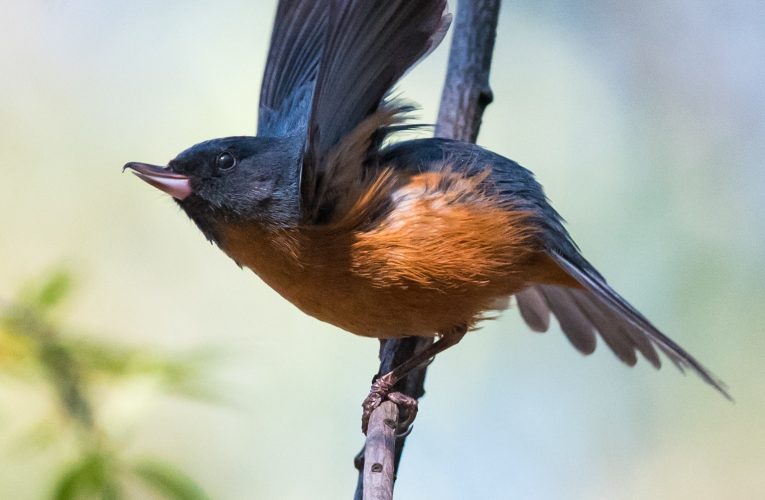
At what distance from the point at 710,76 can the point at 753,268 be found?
1.01 meters

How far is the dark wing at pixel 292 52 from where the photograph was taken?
10.3 feet

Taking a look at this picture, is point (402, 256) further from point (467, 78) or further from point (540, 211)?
point (467, 78)

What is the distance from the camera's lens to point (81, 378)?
5.34ft

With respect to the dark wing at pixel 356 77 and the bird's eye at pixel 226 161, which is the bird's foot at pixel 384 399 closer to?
the dark wing at pixel 356 77

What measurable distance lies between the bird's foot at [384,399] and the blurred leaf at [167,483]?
3.46 feet

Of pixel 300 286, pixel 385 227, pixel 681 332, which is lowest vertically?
pixel 681 332

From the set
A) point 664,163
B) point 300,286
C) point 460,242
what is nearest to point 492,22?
point 460,242

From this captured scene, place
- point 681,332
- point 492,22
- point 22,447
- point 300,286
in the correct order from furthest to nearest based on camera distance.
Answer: point 681,332
point 492,22
point 300,286
point 22,447

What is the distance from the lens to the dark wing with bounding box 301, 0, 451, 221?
7.52 ft

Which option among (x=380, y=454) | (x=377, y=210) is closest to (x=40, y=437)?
(x=380, y=454)

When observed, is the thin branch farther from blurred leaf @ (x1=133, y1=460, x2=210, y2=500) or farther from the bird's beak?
the bird's beak

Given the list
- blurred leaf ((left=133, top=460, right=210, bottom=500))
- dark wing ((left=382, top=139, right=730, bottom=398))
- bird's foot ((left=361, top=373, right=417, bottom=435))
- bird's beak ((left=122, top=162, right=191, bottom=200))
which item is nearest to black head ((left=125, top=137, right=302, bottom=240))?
bird's beak ((left=122, top=162, right=191, bottom=200))

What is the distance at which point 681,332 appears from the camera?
4129 millimetres

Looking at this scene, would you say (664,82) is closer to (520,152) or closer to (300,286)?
(520,152)
